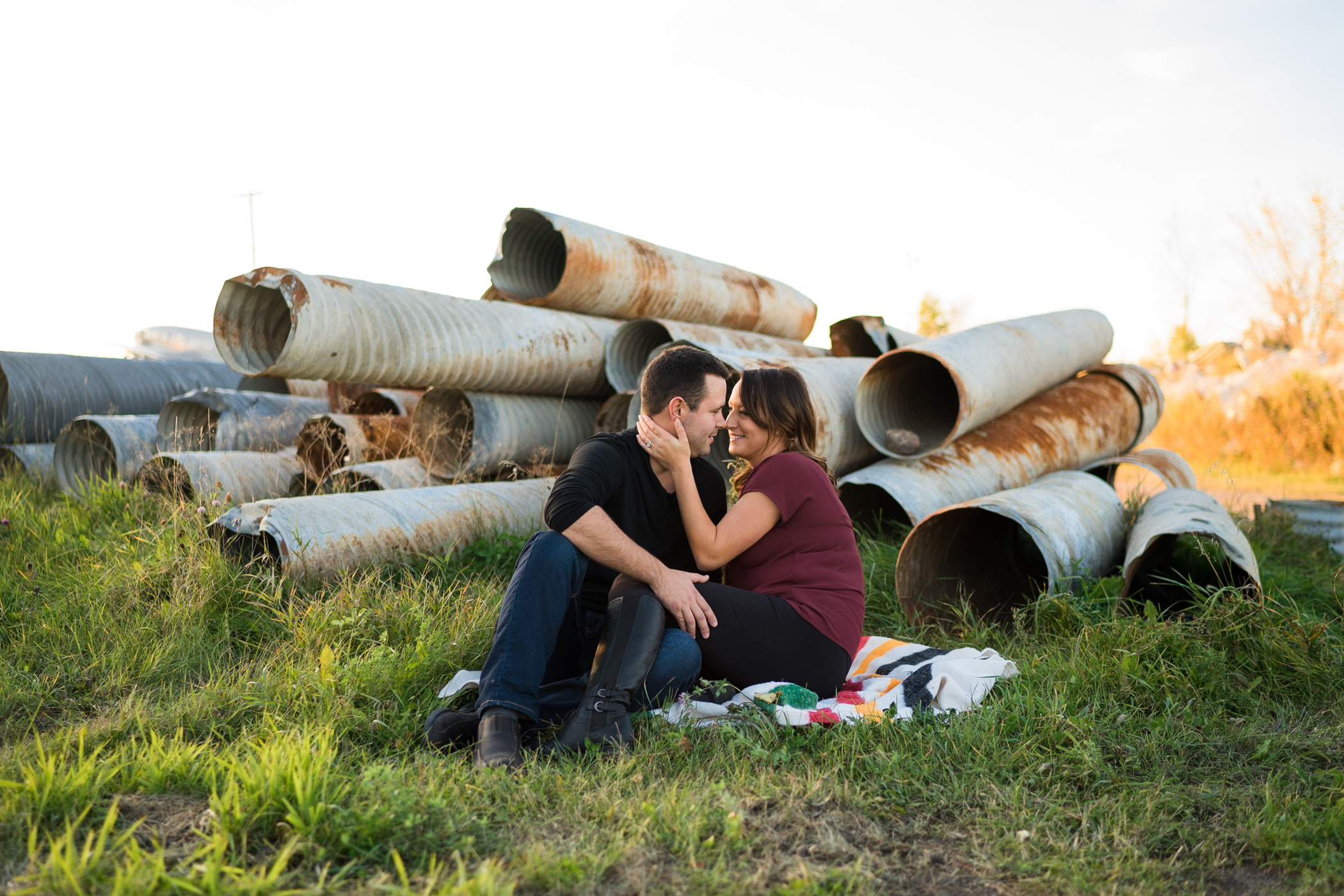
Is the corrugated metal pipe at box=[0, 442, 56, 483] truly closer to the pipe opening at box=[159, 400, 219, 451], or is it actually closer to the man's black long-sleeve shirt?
the pipe opening at box=[159, 400, 219, 451]

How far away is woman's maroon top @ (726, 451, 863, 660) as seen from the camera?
3.02 metres

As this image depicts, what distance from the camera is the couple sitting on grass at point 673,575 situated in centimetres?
271

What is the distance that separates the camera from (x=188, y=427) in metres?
6.37

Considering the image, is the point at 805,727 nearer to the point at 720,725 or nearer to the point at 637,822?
the point at 720,725

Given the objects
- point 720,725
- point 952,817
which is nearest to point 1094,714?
point 952,817

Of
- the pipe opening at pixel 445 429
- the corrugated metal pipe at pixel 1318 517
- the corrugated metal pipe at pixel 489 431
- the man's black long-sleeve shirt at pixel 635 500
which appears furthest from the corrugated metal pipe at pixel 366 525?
the corrugated metal pipe at pixel 1318 517

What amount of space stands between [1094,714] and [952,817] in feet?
2.97

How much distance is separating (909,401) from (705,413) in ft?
10.4

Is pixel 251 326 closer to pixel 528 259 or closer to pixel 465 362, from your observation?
pixel 465 362

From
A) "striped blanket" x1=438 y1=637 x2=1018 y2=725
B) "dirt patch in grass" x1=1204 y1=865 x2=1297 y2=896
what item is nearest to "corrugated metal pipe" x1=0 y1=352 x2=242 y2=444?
"striped blanket" x1=438 y1=637 x2=1018 y2=725

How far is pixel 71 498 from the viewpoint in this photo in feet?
18.0

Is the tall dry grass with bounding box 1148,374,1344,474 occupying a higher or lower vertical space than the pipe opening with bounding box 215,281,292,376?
lower

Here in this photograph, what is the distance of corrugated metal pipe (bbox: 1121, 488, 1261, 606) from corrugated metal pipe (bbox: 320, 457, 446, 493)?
392 cm

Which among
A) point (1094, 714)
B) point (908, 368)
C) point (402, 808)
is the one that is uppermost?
point (908, 368)
